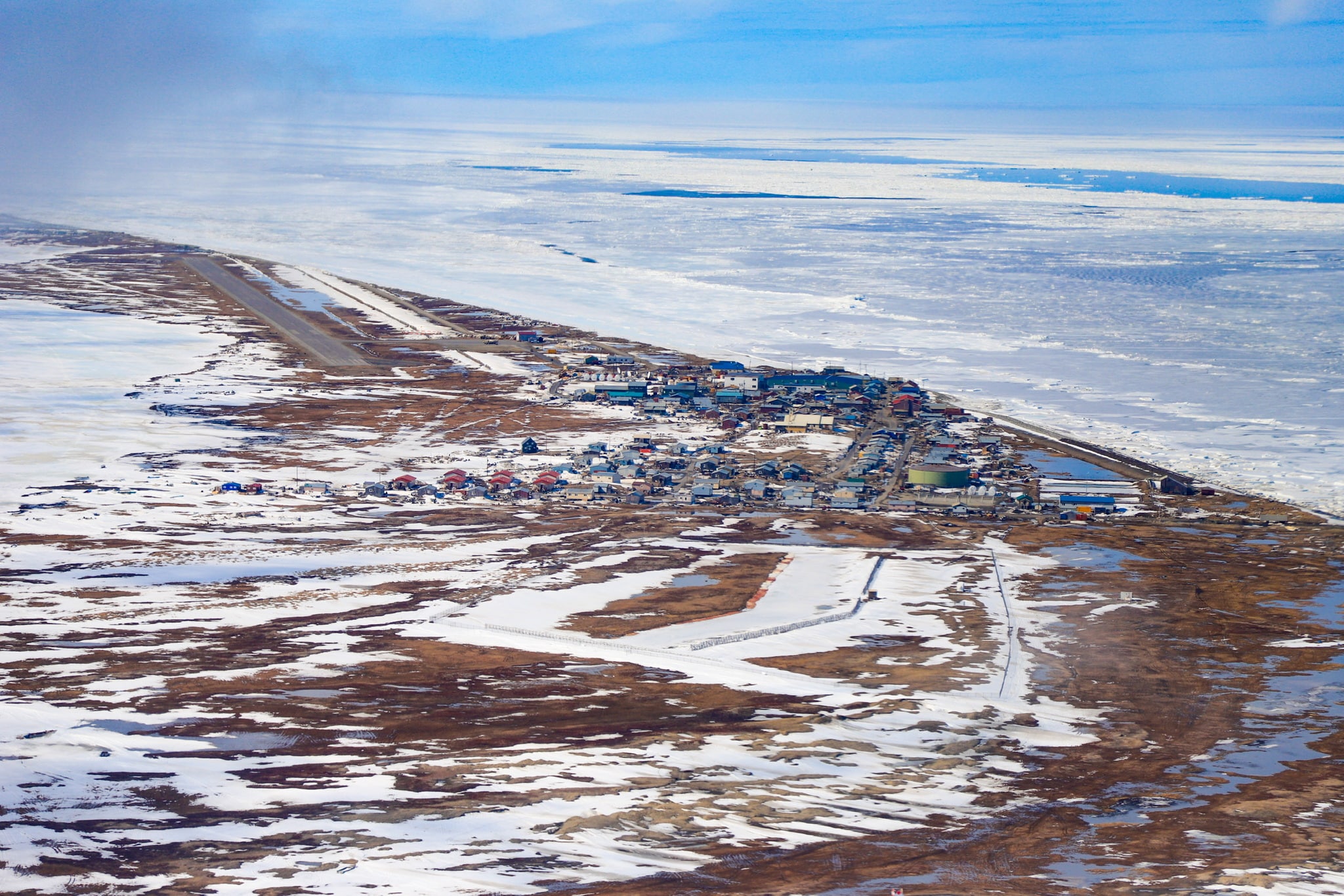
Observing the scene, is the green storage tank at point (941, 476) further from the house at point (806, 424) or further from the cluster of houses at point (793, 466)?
the house at point (806, 424)

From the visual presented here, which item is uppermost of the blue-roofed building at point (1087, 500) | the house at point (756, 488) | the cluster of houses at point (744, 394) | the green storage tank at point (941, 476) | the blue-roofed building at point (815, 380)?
the blue-roofed building at point (815, 380)

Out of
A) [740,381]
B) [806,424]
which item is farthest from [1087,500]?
[740,381]

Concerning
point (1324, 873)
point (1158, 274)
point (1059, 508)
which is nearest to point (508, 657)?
point (1324, 873)

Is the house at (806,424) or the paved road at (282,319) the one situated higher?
the paved road at (282,319)

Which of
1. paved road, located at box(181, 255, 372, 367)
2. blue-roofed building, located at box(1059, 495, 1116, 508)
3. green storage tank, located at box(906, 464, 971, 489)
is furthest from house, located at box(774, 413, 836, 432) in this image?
paved road, located at box(181, 255, 372, 367)

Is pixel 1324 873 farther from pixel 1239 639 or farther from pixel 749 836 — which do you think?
pixel 1239 639

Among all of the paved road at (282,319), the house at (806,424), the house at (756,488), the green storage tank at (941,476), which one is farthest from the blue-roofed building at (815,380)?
the paved road at (282,319)
